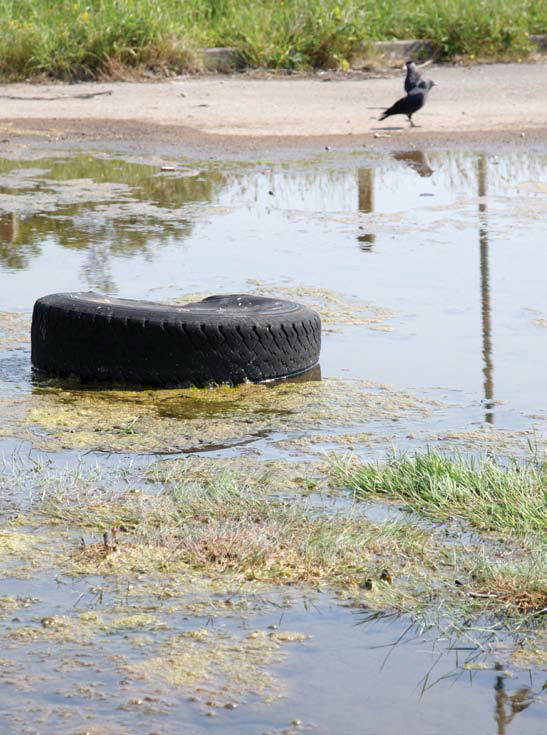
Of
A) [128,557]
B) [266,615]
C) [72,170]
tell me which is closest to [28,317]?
[128,557]

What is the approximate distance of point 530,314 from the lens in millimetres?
6336

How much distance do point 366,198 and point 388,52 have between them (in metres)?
8.01

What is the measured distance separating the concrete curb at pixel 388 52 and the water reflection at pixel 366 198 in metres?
6.06

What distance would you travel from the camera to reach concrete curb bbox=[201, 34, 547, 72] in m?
16.5

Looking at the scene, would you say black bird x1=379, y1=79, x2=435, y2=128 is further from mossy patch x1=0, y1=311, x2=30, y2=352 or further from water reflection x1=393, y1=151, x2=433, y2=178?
mossy patch x1=0, y1=311, x2=30, y2=352

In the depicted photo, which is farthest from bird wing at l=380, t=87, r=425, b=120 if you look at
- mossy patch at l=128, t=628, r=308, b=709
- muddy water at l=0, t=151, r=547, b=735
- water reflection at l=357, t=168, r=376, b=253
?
mossy patch at l=128, t=628, r=308, b=709

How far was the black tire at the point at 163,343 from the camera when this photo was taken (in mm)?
5152

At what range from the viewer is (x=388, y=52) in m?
17.0

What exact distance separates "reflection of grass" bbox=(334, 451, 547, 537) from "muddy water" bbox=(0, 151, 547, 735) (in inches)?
15.1

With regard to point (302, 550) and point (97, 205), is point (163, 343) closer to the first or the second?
point (302, 550)

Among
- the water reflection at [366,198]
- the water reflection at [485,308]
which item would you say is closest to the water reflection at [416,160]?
the water reflection at [366,198]

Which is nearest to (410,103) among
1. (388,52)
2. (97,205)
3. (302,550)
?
(388,52)

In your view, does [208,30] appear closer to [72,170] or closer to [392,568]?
[72,170]

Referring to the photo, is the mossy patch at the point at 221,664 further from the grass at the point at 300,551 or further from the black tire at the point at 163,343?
the black tire at the point at 163,343
